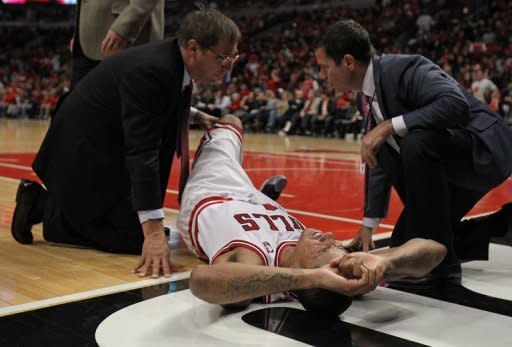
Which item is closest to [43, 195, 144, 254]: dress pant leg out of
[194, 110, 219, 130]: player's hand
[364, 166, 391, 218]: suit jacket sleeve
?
[194, 110, 219, 130]: player's hand

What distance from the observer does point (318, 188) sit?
5488mm

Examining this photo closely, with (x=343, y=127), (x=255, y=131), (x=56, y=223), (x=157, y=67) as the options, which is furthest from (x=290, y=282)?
(x=255, y=131)

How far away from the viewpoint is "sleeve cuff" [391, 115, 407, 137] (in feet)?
8.10

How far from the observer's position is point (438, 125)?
2.44 m

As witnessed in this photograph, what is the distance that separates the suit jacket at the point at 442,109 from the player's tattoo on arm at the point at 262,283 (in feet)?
2.75

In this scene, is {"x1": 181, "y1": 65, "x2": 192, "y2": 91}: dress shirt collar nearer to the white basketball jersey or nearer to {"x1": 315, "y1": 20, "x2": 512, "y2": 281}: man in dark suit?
the white basketball jersey

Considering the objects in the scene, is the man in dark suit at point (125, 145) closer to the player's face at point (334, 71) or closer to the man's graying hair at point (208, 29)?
the man's graying hair at point (208, 29)

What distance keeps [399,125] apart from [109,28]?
182cm

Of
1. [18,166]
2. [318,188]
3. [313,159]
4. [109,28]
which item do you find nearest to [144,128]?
Result: [109,28]

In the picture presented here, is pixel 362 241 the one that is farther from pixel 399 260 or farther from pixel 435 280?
pixel 399 260

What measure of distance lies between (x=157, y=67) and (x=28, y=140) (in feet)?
26.5

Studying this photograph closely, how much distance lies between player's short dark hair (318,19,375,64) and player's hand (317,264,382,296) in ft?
3.23

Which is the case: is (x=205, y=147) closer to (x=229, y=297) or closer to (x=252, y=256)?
(x=252, y=256)

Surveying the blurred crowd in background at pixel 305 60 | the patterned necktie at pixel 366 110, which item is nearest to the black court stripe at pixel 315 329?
the patterned necktie at pixel 366 110
